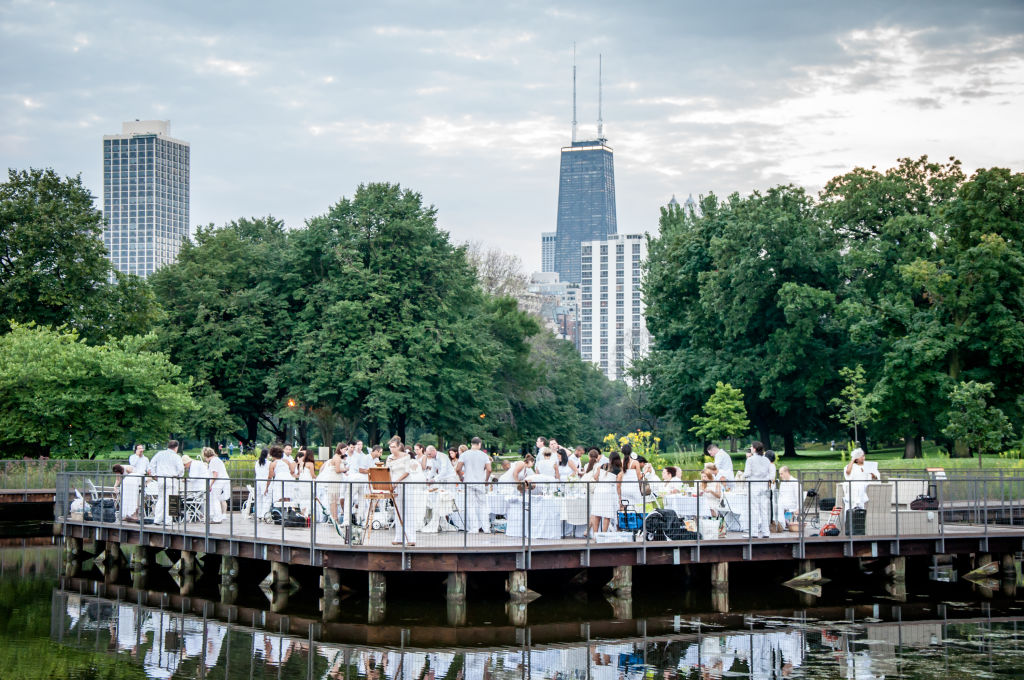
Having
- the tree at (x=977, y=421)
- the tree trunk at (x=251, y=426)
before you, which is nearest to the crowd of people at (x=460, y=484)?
the tree at (x=977, y=421)

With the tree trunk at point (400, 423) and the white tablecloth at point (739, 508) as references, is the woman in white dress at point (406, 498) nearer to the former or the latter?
the white tablecloth at point (739, 508)

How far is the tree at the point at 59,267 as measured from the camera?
168 ft

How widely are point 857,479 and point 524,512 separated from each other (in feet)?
24.9

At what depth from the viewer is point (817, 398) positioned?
55688mm

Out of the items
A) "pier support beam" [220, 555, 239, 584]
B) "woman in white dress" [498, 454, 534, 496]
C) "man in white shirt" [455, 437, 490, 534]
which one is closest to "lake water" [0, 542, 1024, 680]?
"pier support beam" [220, 555, 239, 584]

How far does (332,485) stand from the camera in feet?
70.5

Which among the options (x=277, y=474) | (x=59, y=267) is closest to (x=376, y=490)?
(x=277, y=474)

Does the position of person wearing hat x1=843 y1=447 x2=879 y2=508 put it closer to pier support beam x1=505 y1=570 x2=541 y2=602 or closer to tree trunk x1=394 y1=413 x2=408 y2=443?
pier support beam x1=505 y1=570 x2=541 y2=602

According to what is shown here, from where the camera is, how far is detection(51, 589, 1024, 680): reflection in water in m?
15.5

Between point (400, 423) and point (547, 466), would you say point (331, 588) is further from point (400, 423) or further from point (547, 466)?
point (400, 423)

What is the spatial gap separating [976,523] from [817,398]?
2982 cm

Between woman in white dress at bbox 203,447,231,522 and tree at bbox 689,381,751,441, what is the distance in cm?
3344

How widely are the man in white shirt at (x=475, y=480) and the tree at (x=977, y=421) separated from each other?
28.4m

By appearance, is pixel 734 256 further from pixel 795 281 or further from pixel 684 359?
pixel 684 359
